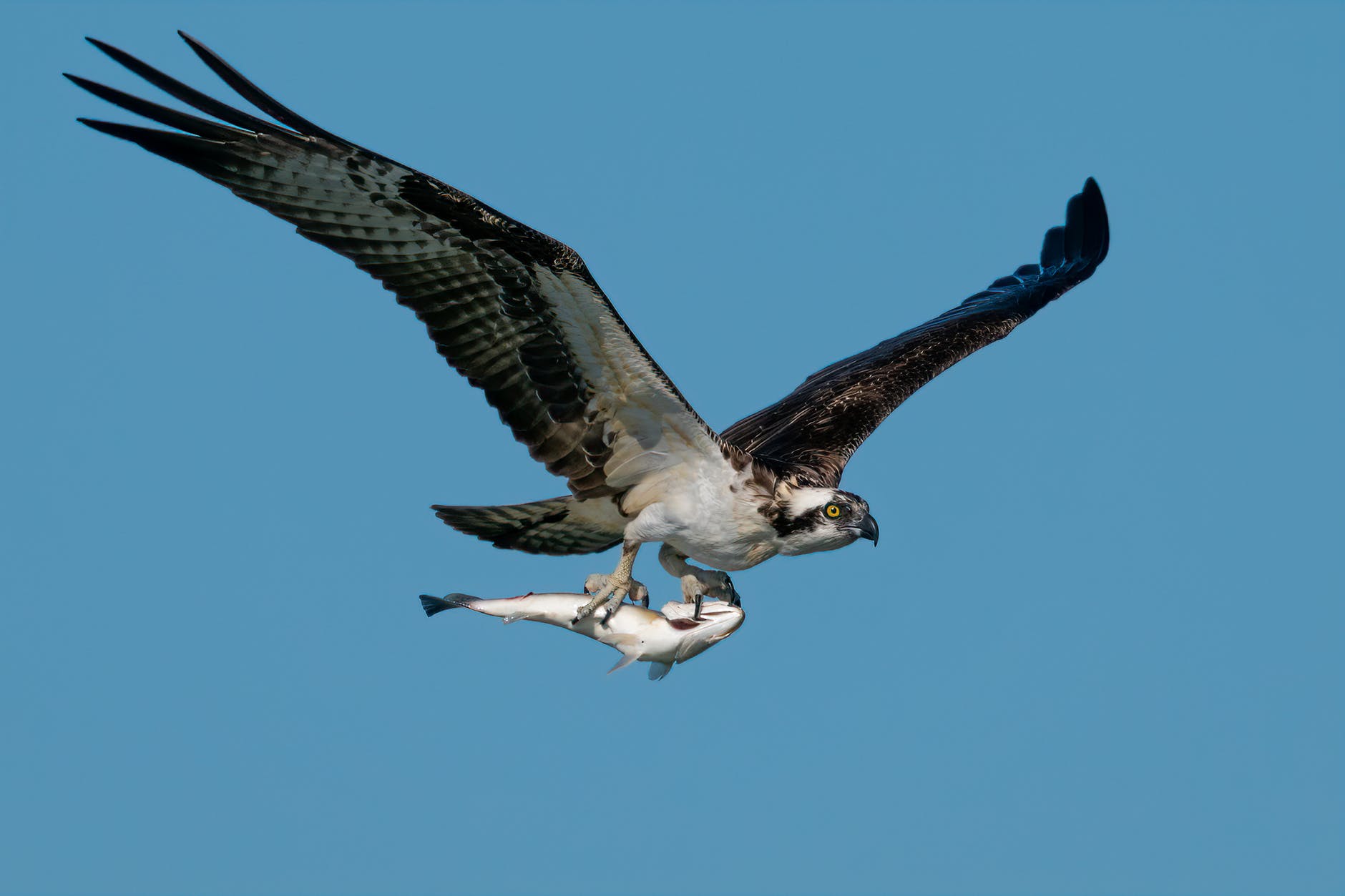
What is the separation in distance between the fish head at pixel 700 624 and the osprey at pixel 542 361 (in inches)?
16.1

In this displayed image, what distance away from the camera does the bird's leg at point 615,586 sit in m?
10.9

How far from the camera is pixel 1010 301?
53.4 feet

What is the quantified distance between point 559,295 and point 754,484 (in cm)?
194

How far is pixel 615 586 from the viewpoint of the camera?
11070 mm

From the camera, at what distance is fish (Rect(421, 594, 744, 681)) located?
1064 cm

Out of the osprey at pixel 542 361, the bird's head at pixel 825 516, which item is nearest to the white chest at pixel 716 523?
the osprey at pixel 542 361

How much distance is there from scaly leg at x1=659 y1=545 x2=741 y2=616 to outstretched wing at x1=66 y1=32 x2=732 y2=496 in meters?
0.95

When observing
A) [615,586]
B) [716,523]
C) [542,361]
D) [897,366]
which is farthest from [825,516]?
[897,366]

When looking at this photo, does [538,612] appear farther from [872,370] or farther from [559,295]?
[872,370]

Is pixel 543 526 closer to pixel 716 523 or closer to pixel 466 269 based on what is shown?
pixel 716 523

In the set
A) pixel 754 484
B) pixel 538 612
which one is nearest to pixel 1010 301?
pixel 754 484

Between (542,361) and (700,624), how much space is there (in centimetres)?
205

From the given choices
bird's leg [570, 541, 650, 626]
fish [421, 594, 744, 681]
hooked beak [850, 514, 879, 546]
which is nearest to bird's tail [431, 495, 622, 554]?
bird's leg [570, 541, 650, 626]

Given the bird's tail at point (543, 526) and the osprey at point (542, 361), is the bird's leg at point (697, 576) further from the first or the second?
the bird's tail at point (543, 526)
